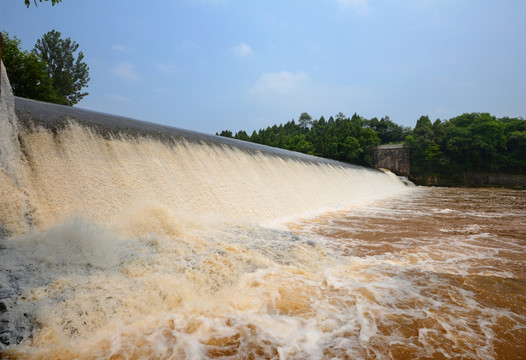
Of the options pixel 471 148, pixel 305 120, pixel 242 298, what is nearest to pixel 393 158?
pixel 471 148

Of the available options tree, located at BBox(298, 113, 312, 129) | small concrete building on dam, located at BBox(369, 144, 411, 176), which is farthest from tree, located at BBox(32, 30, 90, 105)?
tree, located at BBox(298, 113, 312, 129)

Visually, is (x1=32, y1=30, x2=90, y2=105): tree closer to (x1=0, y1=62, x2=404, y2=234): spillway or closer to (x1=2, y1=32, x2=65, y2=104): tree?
(x1=2, y1=32, x2=65, y2=104): tree

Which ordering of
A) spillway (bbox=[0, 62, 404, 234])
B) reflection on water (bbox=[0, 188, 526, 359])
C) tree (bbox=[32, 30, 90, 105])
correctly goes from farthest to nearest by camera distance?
tree (bbox=[32, 30, 90, 105]) → spillway (bbox=[0, 62, 404, 234]) → reflection on water (bbox=[0, 188, 526, 359])

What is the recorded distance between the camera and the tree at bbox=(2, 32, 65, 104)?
12.8 metres

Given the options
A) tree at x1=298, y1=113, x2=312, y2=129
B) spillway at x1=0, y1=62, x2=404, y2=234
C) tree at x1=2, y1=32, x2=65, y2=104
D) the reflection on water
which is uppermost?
tree at x1=298, y1=113, x2=312, y2=129

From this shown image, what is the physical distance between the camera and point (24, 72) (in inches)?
522

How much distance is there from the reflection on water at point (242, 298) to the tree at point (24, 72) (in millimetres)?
15055

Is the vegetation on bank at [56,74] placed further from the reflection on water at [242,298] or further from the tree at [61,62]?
the reflection on water at [242,298]

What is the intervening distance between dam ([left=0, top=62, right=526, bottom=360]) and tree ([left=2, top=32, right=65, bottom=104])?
11.9 metres

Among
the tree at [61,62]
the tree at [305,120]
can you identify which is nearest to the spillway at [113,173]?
the tree at [61,62]

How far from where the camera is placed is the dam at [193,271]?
1.80 m

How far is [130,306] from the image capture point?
6.77 ft

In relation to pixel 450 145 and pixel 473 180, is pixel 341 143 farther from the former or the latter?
pixel 473 180

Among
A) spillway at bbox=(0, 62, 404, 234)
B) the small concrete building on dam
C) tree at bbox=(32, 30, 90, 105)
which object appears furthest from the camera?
the small concrete building on dam
